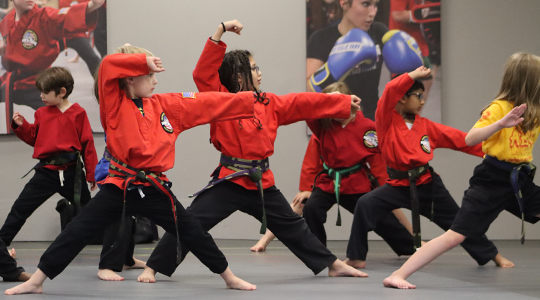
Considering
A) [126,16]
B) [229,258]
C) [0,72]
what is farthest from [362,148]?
[0,72]

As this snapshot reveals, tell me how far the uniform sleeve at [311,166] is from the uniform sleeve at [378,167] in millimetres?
333

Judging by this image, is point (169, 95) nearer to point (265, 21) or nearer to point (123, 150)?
point (123, 150)

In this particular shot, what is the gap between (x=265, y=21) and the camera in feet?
17.7

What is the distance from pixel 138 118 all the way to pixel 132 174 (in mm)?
247

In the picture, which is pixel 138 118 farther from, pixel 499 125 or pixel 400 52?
pixel 400 52

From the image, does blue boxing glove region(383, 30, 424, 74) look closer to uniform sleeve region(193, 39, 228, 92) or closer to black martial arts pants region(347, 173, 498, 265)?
black martial arts pants region(347, 173, 498, 265)

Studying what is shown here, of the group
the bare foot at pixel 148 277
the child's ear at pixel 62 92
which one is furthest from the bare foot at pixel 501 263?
the child's ear at pixel 62 92

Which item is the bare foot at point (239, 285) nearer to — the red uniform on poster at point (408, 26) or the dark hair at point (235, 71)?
the dark hair at point (235, 71)

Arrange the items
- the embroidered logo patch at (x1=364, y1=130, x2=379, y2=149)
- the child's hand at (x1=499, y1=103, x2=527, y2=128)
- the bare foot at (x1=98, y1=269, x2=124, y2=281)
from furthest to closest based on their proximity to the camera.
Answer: the embroidered logo patch at (x1=364, y1=130, x2=379, y2=149) → the bare foot at (x1=98, y1=269, x2=124, y2=281) → the child's hand at (x1=499, y1=103, x2=527, y2=128)

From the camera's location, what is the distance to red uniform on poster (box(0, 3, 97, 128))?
534 cm

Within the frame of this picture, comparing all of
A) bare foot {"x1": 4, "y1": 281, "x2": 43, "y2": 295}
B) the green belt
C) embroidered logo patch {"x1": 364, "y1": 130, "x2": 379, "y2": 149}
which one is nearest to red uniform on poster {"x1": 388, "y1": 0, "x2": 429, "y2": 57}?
embroidered logo patch {"x1": 364, "y1": 130, "x2": 379, "y2": 149}

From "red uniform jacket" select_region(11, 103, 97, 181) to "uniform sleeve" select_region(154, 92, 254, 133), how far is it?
160 centimetres

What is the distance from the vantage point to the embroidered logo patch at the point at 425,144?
344cm

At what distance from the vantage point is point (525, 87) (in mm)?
2670
